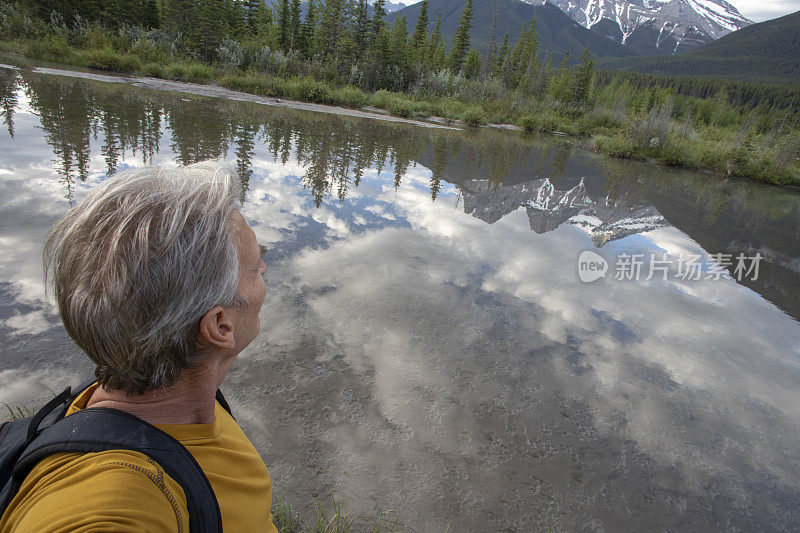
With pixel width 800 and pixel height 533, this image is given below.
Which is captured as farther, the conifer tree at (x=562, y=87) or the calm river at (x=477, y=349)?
the conifer tree at (x=562, y=87)

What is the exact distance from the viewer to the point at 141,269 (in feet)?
2.67

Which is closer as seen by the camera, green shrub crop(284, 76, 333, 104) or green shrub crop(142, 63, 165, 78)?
green shrub crop(142, 63, 165, 78)

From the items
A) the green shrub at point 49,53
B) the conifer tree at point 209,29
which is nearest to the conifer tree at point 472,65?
the conifer tree at point 209,29

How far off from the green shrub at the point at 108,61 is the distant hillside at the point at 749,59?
180535 mm

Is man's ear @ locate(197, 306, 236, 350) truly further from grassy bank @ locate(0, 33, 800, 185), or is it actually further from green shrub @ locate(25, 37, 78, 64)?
green shrub @ locate(25, 37, 78, 64)

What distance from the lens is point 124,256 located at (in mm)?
805

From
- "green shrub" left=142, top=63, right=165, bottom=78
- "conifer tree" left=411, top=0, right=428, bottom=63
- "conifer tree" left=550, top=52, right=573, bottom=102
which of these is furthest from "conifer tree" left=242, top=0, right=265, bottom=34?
"conifer tree" left=550, top=52, right=573, bottom=102

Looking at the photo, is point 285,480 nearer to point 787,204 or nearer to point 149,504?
point 149,504

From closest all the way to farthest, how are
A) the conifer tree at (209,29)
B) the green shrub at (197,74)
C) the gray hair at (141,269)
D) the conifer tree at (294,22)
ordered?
1. the gray hair at (141,269)
2. the green shrub at (197,74)
3. the conifer tree at (209,29)
4. the conifer tree at (294,22)

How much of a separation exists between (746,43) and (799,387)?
242059 millimetres

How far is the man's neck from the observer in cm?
90

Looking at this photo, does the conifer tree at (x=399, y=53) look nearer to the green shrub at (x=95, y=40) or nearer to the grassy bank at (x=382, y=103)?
the grassy bank at (x=382, y=103)

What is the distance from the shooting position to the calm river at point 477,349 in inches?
97.1

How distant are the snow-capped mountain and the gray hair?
649cm
